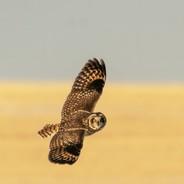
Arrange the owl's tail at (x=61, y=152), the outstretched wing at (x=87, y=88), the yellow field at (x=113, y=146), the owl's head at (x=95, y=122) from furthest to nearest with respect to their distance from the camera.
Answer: the yellow field at (x=113, y=146)
the outstretched wing at (x=87, y=88)
the owl's head at (x=95, y=122)
the owl's tail at (x=61, y=152)

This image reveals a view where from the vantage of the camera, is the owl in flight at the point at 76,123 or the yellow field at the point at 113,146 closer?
the owl in flight at the point at 76,123

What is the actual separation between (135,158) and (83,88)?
21718 millimetres

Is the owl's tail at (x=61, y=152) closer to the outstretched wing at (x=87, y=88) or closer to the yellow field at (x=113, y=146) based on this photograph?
the outstretched wing at (x=87, y=88)

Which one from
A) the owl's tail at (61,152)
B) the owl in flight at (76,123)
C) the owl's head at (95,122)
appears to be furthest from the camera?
the owl's head at (95,122)

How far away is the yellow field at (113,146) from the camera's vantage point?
34.2 meters

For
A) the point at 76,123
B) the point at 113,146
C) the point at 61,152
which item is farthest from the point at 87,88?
the point at 113,146

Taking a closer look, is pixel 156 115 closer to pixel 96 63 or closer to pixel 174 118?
pixel 174 118

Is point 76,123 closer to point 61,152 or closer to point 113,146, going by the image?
point 61,152

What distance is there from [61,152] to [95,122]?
1.81ft

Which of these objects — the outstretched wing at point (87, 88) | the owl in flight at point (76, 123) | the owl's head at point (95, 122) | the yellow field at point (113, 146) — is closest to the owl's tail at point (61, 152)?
the owl in flight at point (76, 123)

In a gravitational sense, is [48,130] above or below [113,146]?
below

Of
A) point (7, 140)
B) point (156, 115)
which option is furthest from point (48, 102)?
point (7, 140)

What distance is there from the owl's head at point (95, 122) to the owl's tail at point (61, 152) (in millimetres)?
310

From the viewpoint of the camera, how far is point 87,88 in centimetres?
1698
